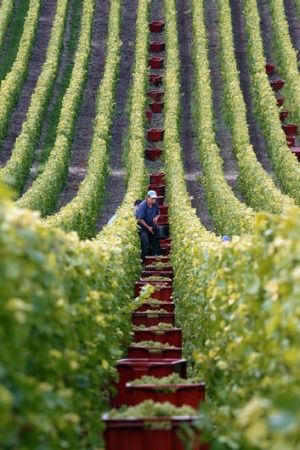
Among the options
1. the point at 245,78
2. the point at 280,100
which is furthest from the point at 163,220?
the point at 245,78

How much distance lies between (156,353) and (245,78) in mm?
32695

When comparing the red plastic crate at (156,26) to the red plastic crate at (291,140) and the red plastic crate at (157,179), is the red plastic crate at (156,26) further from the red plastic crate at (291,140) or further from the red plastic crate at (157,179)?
the red plastic crate at (157,179)

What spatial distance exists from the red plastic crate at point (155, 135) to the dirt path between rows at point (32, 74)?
4.58 metres

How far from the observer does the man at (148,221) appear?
23.2m

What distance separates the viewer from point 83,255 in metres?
9.00

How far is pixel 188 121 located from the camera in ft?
132

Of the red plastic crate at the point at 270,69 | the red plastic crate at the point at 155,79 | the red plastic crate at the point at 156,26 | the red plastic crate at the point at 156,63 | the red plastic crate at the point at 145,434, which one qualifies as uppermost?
A: the red plastic crate at the point at 156,26

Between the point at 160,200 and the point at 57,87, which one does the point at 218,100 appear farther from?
the point at 160,200

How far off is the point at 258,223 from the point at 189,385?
7.21 ft

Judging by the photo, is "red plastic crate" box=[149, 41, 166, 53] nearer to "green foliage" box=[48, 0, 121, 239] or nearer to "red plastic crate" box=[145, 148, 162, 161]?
"green foliage" box=[48, 0, 121, 239]

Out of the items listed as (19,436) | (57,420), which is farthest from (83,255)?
(19,436)

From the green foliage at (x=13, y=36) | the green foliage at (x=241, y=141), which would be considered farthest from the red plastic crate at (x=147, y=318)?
the green foliage at (x=13, y=36)

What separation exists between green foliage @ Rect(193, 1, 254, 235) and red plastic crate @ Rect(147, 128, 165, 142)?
1.32 metres

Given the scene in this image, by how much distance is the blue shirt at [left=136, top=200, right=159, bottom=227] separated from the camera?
2341cm
